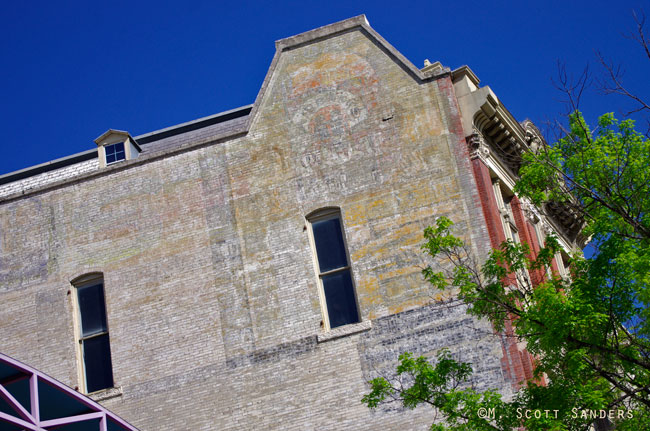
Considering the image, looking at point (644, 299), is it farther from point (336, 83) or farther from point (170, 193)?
point (170, 193)

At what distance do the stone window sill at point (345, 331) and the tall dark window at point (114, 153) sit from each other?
27.5 feet

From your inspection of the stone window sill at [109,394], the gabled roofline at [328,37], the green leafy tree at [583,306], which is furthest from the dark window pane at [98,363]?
the green leafy tree at [583,306]

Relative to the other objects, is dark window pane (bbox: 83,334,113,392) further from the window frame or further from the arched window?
the window frame

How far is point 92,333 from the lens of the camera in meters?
26.7

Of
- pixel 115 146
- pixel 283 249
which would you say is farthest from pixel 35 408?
pixel 115 146

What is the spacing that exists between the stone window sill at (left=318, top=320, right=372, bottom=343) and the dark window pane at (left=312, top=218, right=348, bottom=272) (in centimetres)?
163

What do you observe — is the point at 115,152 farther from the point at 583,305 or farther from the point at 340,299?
the point at 583,305

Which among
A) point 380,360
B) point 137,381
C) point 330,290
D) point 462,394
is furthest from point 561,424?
point 137,381

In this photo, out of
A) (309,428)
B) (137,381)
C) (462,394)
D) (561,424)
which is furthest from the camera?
(137,381)

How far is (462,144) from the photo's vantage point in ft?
82.9

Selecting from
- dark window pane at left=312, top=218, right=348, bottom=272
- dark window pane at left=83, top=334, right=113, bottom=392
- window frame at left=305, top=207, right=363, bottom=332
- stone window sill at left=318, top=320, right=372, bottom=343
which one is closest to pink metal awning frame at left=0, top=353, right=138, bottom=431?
dark window pane at left=83, top=334, right=113, bottom=392

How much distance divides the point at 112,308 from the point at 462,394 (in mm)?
11987

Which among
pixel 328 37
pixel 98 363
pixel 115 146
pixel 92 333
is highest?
pixel 328 37

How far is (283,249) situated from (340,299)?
6.26 ft
